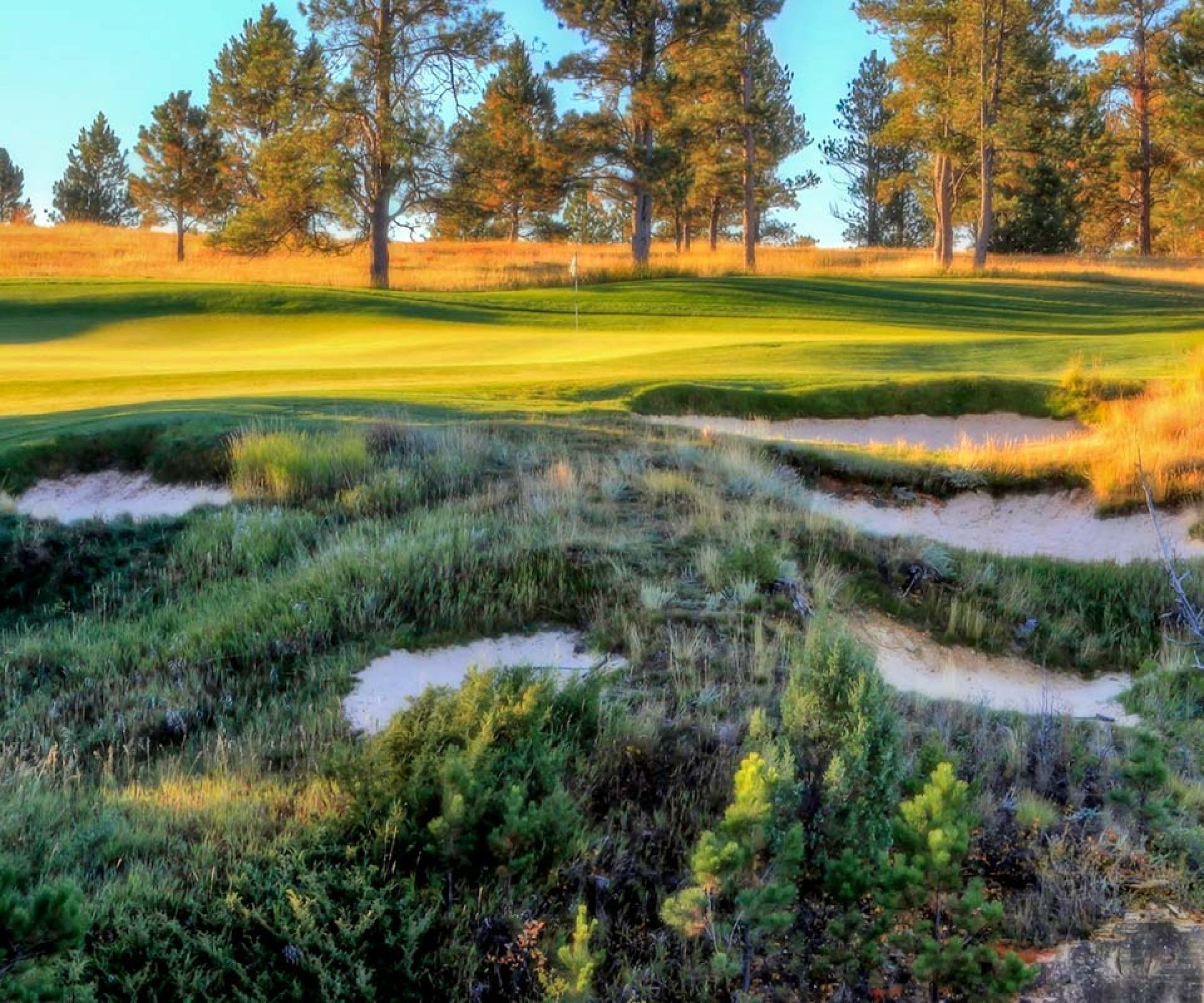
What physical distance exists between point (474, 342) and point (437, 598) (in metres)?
15.1

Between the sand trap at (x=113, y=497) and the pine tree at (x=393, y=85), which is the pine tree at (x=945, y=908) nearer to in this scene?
the sand trap at (x=113, y=497)

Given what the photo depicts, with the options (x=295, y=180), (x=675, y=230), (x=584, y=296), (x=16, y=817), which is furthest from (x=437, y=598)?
(x=675, y=230)

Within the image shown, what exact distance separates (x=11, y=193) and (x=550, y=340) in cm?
6280

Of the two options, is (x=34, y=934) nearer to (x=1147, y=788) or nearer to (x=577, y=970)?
(x=577, y=970)

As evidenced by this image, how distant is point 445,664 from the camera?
7324 millimetres

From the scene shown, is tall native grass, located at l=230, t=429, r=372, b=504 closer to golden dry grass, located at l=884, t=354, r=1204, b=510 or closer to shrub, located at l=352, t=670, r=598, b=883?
shrub, located at l=352, t=670, r=598, b=883

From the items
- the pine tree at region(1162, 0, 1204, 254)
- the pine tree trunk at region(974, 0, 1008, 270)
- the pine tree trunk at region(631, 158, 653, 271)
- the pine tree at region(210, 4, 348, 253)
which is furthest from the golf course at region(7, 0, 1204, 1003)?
the pine tree at region(1162, 0, 1204, 254)

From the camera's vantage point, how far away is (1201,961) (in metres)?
4.78

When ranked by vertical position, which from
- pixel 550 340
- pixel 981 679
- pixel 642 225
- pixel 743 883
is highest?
pixel 642 225

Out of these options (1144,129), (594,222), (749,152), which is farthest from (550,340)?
(594,222)

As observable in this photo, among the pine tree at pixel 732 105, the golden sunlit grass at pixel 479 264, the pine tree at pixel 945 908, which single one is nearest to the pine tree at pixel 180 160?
the golden sunlit grass at pixel 479 264

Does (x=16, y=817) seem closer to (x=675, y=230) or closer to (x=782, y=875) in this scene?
(x=782, y=875)

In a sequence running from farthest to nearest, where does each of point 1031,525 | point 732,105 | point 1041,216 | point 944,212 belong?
1. point 1041,216
2. point 944,212
3. point 732,105
4. point 1031,525

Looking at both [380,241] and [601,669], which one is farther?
[380,241]
